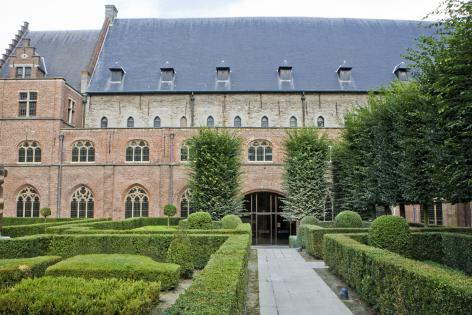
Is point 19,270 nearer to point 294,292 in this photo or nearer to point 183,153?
point 294,292

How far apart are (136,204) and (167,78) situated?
1155cm

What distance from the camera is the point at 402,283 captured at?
24.6 feet

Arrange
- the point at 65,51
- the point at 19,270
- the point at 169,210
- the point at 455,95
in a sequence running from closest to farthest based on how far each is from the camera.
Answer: the point at 19,270 → the point at 455,95 → the point at 169,210 → the point at 65,51

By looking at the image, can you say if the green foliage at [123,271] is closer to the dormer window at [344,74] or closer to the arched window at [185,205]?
the arched window at [185,205]

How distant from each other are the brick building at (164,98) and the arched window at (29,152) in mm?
73

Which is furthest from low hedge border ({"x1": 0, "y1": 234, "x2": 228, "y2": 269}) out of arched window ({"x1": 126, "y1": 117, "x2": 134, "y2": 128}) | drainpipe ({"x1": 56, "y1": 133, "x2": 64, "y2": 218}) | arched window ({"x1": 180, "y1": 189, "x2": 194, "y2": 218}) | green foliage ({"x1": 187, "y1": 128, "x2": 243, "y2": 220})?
arched window ({"x1": 126, "y1": 117, "x2": 134, "y2": 128})

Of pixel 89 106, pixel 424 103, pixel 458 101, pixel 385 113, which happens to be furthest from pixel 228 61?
pixel 458 101

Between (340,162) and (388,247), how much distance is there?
657 inches

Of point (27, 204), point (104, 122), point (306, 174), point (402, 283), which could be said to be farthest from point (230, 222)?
point (104, 122)

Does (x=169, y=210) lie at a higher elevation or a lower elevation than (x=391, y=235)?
higher

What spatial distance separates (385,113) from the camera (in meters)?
21.4

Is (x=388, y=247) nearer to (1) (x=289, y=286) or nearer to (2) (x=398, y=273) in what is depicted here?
(1) (x=289, y=286)

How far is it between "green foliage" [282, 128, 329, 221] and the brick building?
2712 mm

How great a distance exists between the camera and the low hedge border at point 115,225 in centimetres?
1675
